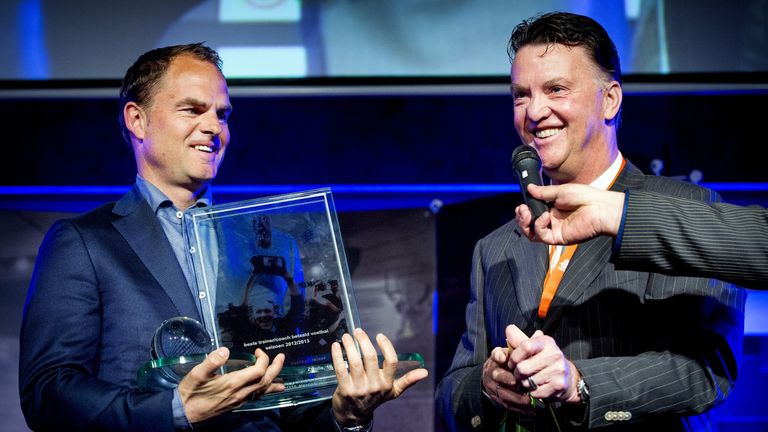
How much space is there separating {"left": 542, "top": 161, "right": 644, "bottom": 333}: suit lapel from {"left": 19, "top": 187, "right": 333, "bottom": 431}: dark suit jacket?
0.61 m

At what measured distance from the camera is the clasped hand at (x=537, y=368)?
5.20ft

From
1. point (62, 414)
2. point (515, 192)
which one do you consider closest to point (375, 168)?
point (515, 192)

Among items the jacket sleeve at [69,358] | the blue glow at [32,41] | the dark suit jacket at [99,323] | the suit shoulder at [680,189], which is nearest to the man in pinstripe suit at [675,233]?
the suit shoulder at [680,189]

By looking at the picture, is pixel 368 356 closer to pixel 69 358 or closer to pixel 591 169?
pixel 69 358

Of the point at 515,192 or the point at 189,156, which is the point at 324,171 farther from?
the point at 189,156

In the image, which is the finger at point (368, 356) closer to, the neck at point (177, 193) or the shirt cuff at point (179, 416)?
the shirt cuff at point (179, 416)

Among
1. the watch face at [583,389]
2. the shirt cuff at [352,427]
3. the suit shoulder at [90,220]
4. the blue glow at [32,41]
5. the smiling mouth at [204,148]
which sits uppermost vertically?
the blue glow at [32,41]

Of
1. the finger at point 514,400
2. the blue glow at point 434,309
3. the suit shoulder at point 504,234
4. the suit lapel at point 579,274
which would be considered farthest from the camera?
the blue glow at point 434,309

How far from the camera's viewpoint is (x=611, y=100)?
2.13 metres

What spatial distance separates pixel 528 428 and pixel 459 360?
0.32 meters

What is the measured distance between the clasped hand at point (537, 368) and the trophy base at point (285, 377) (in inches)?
7.6

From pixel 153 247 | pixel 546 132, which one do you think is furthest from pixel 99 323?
pixel 546 132

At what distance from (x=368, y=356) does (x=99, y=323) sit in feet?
2.13

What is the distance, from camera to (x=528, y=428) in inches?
72.8
